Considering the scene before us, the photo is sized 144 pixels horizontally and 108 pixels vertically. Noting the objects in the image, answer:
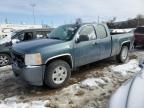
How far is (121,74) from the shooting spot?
6.56 metres

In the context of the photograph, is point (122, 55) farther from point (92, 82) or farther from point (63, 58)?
point (63, 58)

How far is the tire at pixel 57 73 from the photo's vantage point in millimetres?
5141

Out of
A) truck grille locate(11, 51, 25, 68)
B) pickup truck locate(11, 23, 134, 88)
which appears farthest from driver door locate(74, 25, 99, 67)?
truck grille locate(11, 51, 25, 68)

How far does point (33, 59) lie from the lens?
4.89 metres

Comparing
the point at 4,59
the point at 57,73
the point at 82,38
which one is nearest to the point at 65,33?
the point at 82,38

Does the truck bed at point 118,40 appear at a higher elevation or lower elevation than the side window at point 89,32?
lower

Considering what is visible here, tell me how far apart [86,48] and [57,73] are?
136 cm

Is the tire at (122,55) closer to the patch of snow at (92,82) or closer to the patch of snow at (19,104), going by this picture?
the patch of snow at (92,82)

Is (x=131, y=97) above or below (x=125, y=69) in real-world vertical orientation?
above

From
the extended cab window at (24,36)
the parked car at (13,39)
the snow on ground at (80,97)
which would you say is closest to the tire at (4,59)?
the parked car at (13,39)

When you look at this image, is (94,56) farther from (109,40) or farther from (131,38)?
(131,38)

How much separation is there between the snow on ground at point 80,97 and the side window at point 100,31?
1.40 m

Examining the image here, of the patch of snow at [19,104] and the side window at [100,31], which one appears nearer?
the patch of snow at [19,104]

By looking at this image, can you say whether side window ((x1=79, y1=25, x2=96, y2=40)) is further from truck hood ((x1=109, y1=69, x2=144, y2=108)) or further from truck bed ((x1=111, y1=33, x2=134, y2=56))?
truck hood ((x1=109, y1=69, x2=144, y2=108))
